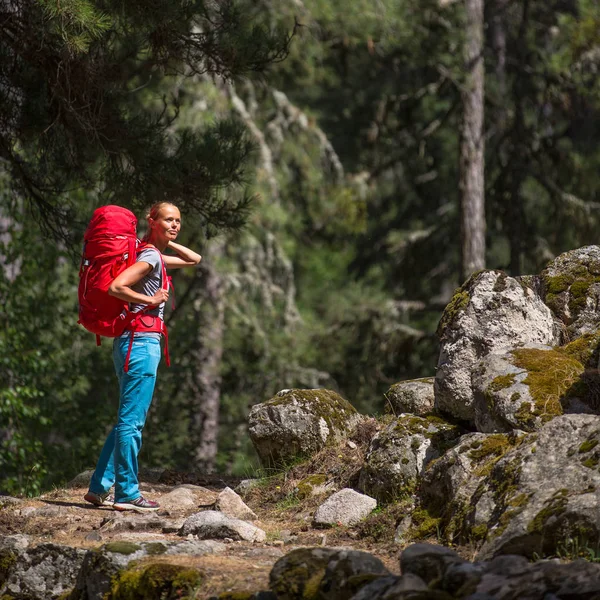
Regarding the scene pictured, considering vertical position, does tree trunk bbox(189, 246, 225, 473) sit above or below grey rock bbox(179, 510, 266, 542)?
above

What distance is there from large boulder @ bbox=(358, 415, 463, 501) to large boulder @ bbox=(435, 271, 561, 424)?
0.56 feet

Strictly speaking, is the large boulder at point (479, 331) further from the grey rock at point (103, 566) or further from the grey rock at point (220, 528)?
the grey rock at point (103, 566)

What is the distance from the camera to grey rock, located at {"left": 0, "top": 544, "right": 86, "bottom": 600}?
5.52 m

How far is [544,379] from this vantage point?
5.93 m

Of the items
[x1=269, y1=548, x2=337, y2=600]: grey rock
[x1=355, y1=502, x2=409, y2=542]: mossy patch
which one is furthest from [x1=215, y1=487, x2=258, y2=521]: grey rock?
[x1=269, y1=548, x2=337, y2=600]: grey rock

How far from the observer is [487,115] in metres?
19.2

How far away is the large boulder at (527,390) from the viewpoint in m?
5.78

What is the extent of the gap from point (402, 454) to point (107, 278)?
2.19 m

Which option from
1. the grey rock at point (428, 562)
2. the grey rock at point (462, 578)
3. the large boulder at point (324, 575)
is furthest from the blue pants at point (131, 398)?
the grey rock at point (462, 578)

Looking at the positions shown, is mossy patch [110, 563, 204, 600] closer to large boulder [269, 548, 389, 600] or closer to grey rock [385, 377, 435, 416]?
large boulder [269, 548, 389, 600]

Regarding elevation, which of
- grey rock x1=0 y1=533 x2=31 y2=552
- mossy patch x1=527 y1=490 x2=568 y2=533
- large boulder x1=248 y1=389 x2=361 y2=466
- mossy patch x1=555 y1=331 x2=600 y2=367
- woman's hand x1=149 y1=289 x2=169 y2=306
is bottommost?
grey rock x1=0 y1=533 x2=31 y2=552

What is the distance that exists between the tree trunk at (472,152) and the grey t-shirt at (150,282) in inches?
375

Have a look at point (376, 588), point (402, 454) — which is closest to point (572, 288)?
point (402, 454)

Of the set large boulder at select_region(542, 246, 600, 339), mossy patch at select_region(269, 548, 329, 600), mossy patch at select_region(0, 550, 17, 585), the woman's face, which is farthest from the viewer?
large boulder at select_region(542, 246, 600, 339)
